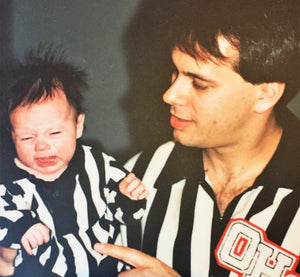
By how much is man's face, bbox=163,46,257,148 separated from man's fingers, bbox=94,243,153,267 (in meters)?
0.41

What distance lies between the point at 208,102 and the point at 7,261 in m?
0.88

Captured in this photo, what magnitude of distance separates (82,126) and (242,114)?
53 cm

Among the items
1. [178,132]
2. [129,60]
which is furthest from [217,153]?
[129,60]

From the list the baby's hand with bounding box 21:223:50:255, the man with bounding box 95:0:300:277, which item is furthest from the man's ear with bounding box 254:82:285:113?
the baby's hand with bounding box 21:223:50:255

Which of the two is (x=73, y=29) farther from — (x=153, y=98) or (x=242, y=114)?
(x=242, y=114)

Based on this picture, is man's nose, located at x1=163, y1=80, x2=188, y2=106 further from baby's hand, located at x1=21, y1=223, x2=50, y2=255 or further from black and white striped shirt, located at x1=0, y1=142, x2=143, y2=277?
baby's hand, located at x1=21, y1=223, x2=50, y2=255

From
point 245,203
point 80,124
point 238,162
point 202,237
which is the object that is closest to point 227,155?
point 238,162

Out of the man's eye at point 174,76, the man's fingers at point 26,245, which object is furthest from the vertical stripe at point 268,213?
the man's fingers at point 26,245

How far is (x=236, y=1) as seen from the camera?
133cm

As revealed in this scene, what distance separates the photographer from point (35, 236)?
141cm

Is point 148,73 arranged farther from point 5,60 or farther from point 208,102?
point 5,60

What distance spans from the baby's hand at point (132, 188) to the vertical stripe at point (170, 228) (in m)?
0.10

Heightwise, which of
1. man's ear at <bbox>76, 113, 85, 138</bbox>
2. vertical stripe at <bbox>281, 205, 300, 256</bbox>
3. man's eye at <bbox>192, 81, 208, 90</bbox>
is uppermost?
man's eye at <bbox>192, 81, 208, 90</bbox>

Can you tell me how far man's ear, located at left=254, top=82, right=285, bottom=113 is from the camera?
1.32m
